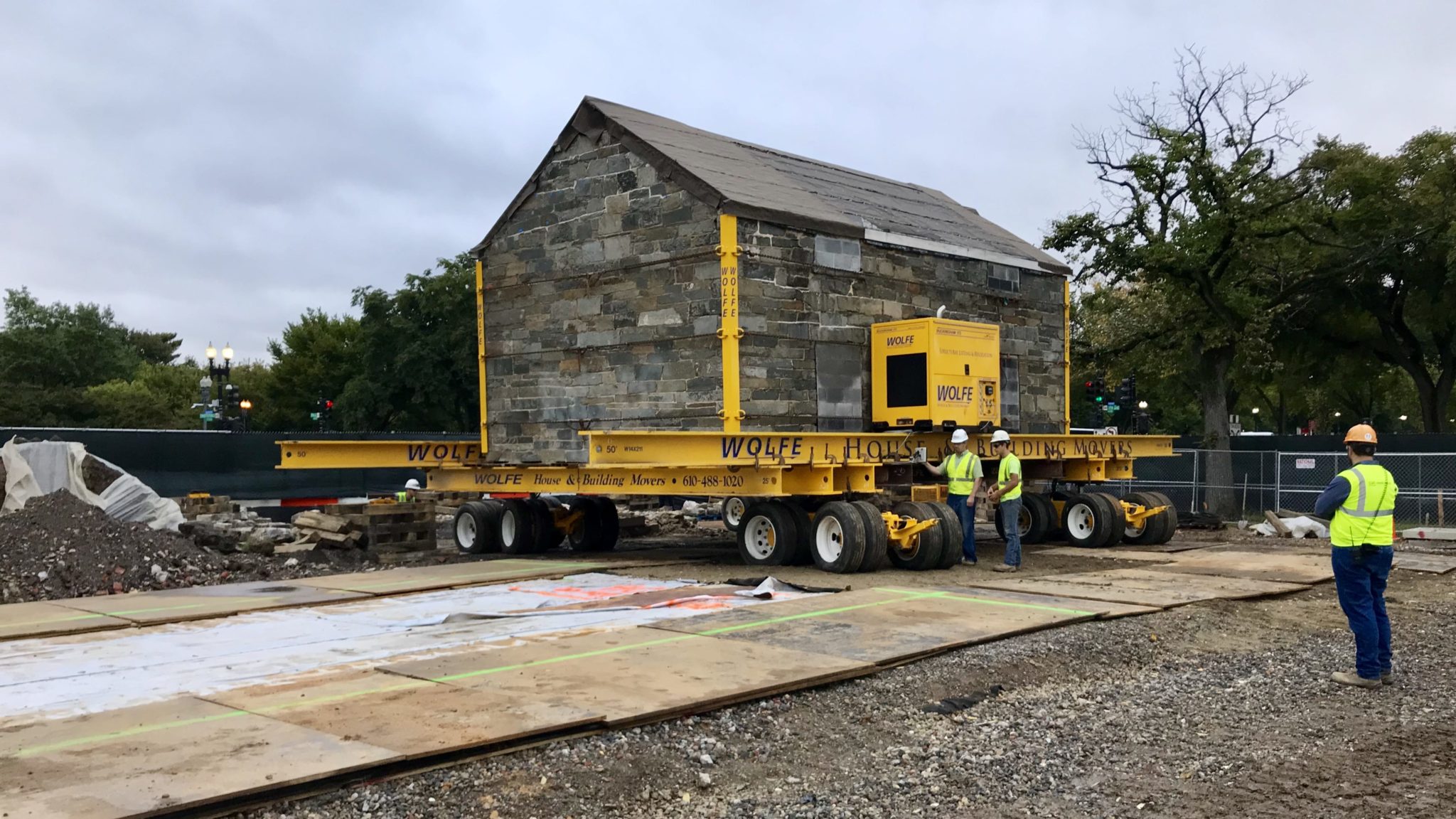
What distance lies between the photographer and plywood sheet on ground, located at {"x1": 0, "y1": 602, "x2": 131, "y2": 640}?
10031 mm

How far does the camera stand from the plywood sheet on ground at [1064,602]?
10.7 m

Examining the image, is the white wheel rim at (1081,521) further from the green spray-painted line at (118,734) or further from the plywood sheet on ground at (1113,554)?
the green spray-painted line at (118,734)

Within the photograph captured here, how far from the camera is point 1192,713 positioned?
25.3ft

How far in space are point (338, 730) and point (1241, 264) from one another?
28.2 meters

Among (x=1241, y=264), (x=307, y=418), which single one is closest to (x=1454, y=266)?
(x=1241, y=264)

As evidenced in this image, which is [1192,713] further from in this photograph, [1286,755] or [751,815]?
[751,815]

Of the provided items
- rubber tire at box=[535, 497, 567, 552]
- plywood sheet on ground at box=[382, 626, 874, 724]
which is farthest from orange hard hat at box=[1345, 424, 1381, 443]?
rubber tire at box=[535, 497, 567, 552]

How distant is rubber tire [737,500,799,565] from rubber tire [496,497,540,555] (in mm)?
4126

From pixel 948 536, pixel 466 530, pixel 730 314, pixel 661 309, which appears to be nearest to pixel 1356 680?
pixel 948 536

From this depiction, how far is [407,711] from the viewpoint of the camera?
22.4ft

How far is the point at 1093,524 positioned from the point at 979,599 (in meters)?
7.91

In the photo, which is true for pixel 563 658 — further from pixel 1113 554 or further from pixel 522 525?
pixel 1113 554

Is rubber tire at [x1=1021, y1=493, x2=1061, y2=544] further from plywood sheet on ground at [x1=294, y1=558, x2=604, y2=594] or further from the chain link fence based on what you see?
the chain link fence

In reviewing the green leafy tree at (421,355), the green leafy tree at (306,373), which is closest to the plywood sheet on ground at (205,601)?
the green leafy tree at (421,355)
